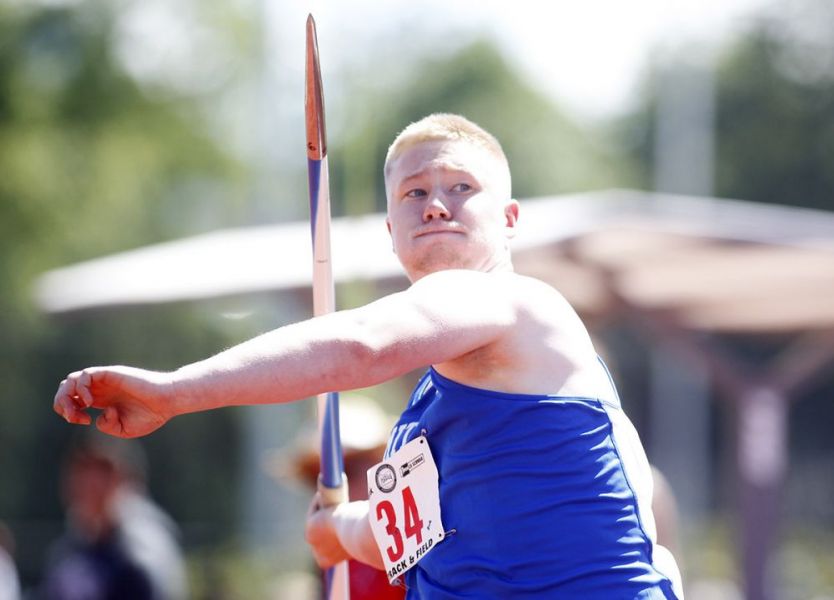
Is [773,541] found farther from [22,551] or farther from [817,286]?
[22,551]

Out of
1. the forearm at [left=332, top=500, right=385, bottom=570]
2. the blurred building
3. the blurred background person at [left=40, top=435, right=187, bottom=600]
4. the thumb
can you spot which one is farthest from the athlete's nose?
the blurred background person at [left=40, top=435, right=187, bottom=600]

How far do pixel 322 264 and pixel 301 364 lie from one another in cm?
87

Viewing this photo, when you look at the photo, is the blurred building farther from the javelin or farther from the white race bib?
the white race bib

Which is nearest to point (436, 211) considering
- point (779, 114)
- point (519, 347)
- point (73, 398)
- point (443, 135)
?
point (443, 135)

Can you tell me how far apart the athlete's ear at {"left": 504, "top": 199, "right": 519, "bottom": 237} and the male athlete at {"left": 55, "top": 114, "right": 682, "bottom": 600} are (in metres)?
0.01

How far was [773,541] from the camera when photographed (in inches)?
316

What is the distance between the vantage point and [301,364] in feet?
7.14

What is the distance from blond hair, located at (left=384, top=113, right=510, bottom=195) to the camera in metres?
2.81

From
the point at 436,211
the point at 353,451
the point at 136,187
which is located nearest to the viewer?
the point at 436,211

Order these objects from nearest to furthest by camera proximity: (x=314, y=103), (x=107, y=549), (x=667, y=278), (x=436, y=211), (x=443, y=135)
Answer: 1. (x=436, y=211)
2. (x=443, y=135)
3. (x=314, y=103)
4. (x=107, y=549)
5. (x=667, y=278)

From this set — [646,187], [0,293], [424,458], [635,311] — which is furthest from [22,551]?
[646,187]

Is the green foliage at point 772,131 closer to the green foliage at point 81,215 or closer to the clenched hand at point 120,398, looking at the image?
the green foliage at point 81,215

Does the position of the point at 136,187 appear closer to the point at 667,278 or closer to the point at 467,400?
the point at 667,278

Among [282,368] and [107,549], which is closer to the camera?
[282,368]
